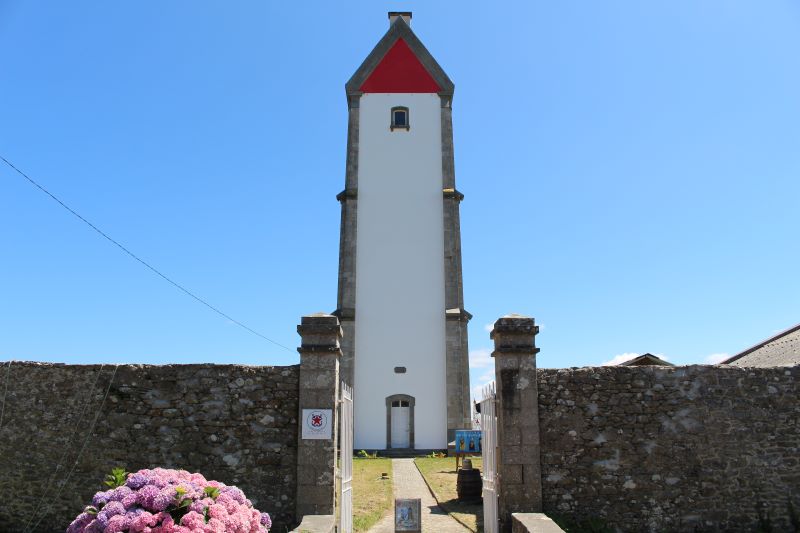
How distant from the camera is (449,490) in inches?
483

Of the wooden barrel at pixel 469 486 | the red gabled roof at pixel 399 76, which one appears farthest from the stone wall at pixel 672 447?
the red gabled roof at pixel 399 76

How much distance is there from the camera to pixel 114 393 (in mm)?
8227

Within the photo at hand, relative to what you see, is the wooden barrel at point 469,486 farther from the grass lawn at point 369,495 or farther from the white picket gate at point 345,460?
the white picket gate at point 345,460

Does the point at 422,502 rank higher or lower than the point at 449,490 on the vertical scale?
lower

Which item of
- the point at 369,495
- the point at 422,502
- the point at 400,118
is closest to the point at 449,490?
the point at 422,502

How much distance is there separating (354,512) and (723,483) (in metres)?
5.57

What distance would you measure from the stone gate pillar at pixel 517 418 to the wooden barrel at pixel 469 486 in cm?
351

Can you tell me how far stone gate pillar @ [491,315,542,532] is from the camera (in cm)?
782

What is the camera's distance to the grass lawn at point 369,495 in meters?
9.60

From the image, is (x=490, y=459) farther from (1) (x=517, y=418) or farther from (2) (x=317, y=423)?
(2) (x=317, y=423)

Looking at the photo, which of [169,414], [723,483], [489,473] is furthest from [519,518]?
[169,414]

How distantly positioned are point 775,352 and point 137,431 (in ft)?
47.3

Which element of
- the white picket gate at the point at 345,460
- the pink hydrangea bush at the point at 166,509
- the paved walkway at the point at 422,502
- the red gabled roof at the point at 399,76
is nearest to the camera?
the pink hydrangea bush at the point at 166,509

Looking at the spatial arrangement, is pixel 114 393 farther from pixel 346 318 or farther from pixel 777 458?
pixel 346 318
